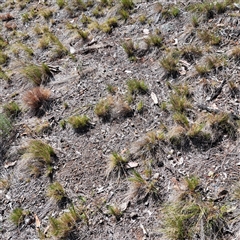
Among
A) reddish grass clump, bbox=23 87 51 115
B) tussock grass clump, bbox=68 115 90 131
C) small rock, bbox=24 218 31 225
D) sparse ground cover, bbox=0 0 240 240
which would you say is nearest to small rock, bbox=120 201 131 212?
sparse ground cover, bbox=0 0 240 240

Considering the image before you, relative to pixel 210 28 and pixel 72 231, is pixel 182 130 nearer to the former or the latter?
pixel 72 231

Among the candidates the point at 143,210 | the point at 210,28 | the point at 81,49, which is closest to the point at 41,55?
the point at 81,49

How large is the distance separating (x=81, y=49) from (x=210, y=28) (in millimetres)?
2443

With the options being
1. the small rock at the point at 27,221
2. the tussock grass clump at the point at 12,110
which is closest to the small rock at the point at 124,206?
the small rock at the point at 27,221

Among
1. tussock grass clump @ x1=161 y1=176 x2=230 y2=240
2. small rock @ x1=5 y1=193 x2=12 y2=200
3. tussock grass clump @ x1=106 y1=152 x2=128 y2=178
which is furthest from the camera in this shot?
small rock @ x1=5 y1=193 x2=12 y2=200

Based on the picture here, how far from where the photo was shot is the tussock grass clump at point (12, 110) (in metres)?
5.35

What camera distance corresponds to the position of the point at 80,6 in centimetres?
759

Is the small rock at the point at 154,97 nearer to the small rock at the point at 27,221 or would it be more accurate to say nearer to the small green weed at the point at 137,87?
the small green weed at the point at 137,87

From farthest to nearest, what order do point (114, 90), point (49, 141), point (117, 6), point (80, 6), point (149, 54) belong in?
point (80, 6)
point (117, 6)
point (149, 54)
point (114, 90)
point (49, 141)

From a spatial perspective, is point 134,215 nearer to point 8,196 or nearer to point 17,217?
point 17,217

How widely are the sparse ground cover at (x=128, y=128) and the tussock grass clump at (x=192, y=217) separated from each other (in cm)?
1

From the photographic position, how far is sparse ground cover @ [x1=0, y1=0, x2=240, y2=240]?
358cm

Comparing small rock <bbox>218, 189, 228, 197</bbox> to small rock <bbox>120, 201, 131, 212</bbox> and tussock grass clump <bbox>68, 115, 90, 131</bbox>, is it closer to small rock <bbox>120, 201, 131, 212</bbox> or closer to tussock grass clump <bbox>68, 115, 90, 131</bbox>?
small rock <bbox>120, 201, 131, 212</bbox>

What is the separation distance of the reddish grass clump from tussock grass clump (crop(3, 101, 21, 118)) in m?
0.17
